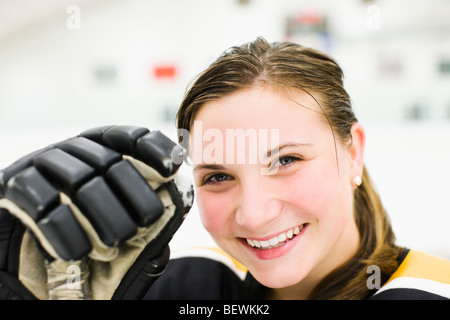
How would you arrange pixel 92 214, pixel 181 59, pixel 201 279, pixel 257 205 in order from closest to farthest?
pixel 92 214
pixel 257 205
pixel 201 279
pixel 181 59

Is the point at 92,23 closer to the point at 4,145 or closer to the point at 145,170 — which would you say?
the point at 4,145

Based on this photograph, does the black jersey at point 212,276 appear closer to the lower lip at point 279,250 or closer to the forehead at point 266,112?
the lower lip at point 279,250

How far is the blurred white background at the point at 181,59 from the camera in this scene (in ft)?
9.18

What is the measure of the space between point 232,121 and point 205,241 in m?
1.19

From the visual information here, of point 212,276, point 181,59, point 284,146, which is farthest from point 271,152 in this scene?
point 181,59

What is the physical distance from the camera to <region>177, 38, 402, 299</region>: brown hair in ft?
2.25

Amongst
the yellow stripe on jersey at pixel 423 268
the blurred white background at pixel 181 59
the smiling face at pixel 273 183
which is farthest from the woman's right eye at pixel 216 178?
the blurred white background at pixel 181 59

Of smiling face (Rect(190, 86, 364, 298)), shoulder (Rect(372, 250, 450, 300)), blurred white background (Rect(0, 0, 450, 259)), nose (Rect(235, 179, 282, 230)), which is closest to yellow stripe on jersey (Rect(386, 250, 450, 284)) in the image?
shoulder (Rect(372, 250, 450, 300))

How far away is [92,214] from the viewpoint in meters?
0.50

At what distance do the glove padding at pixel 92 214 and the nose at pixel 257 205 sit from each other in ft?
0.31

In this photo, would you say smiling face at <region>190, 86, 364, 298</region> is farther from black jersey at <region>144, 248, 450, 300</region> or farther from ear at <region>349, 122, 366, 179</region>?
black jersey at <region>144, 248, 450, 300</region>

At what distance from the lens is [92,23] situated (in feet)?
9.72

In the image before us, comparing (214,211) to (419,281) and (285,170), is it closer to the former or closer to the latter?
(285,170)

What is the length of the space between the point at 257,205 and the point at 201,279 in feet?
1.31
